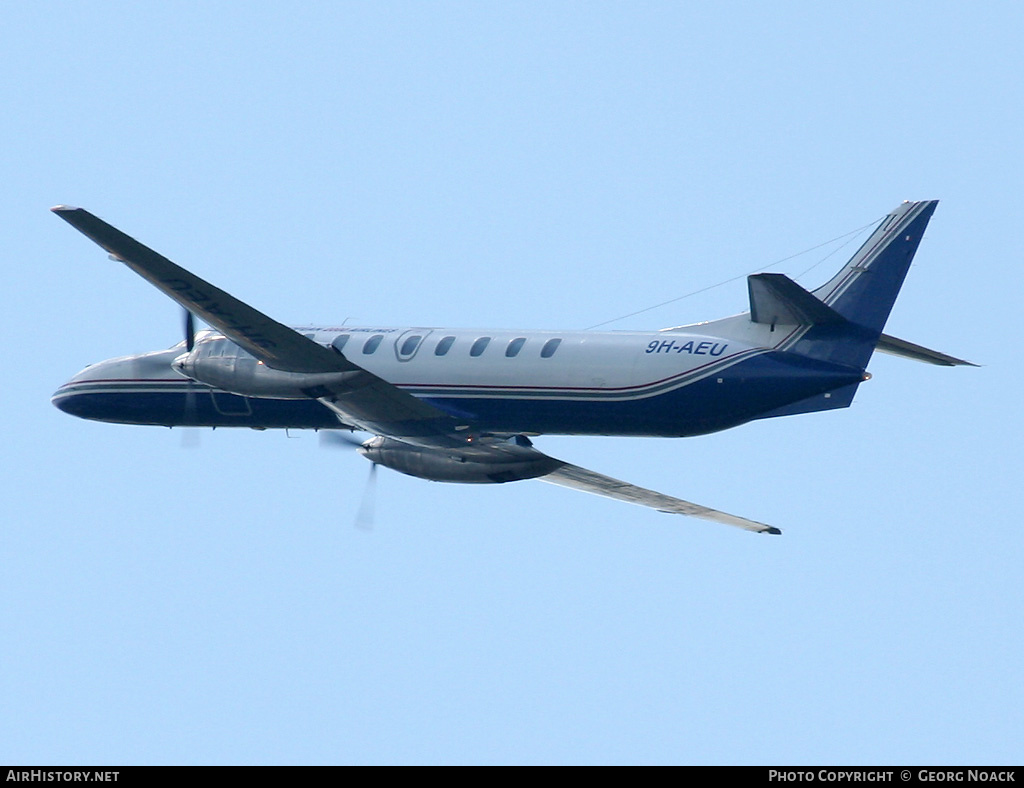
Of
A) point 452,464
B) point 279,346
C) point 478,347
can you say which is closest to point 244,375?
point 279,346

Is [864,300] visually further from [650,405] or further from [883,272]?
[650,405]

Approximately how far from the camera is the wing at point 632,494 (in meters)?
40.4

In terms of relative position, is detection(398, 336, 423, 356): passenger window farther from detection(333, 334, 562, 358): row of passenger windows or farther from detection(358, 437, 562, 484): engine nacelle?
detection(358, 437, 562, 484): engine nacelle

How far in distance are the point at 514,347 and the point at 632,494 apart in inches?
254

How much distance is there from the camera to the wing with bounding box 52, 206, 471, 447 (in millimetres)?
33188

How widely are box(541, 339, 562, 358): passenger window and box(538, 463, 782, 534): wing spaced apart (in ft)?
16.9

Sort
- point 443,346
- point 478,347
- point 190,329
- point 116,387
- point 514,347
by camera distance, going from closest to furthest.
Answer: point 514,347
point 478,347
point 443,346
point 190,329
point 116,387

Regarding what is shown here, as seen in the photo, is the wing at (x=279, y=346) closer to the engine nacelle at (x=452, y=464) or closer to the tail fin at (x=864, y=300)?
the engine nacelle at (x=452, y=464)

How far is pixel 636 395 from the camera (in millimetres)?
34750

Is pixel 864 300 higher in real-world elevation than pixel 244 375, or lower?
higher

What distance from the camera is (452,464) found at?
3816 centimetres

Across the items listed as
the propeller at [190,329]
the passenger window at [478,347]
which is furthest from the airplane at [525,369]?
the propeller at [190,329]
